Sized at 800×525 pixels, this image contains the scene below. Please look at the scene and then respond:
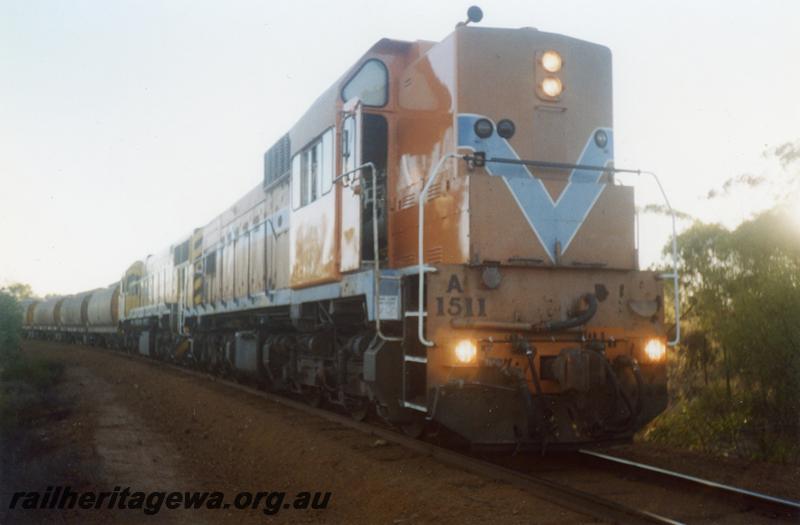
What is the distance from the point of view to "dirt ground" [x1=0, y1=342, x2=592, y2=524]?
5387mm

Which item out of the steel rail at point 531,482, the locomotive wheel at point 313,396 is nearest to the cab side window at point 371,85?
the steel rail at point 531,482

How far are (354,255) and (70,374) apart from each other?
13445 millimetres

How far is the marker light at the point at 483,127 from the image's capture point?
7199 mm

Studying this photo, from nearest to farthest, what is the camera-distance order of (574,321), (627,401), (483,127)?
(627,401) → (574,321) → (483,127)

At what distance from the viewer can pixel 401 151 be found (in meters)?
8.12

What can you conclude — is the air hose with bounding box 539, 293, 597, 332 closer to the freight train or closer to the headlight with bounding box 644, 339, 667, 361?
the freight train

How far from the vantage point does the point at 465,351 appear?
629cm

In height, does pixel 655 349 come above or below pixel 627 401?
above

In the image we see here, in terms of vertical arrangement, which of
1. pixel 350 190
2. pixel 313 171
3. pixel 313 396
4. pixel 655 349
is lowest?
pixel 313 396

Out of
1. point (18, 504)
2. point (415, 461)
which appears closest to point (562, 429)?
point (415, 461)

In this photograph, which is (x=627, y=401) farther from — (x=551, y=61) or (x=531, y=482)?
(x=551, y=61)

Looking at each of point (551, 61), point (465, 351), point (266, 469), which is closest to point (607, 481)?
point (465, 351)

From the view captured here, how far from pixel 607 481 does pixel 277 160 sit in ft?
24.8

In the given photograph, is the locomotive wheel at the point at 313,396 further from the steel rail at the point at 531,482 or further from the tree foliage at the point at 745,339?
the tree foliage at the point at 745,339
